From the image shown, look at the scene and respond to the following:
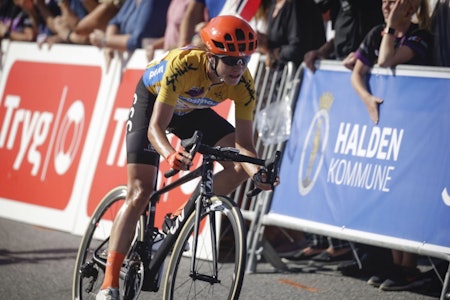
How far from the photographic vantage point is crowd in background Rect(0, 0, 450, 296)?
7273 millimetres

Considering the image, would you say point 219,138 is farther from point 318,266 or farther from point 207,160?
point 318,266

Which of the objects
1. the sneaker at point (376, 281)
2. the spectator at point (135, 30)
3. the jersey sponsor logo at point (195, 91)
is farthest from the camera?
the spectator at point (135, 30)

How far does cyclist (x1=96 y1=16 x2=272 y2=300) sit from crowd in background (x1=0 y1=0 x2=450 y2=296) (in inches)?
76.2

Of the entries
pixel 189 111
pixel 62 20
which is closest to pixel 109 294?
pixel 189 111

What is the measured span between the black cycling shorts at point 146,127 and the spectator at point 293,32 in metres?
2.52

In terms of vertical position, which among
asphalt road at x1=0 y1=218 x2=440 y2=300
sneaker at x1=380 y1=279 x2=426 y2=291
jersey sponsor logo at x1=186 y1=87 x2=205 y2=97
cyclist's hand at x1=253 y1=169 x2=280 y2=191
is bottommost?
asphalt road at x1=0 y1=218 x2=440 y2=300

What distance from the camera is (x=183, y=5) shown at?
32.0 feet

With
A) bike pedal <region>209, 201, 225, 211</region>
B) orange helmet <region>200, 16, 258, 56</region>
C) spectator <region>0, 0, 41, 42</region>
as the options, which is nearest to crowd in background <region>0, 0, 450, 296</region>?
spectator <region>0, 0, 41, 42</region>

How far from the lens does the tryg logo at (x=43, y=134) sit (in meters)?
10.2

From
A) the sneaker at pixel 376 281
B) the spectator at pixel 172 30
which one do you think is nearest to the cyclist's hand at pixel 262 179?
the sneaker at pixel 376 281

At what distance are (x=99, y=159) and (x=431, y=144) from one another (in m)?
4.29

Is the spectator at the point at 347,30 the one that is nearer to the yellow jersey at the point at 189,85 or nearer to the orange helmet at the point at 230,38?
the yellow jersey at the point at 189,85

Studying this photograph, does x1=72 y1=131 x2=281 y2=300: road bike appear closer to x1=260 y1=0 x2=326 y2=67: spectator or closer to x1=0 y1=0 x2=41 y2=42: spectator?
x1=260 y1=0 x2=326 y2=67: spectator

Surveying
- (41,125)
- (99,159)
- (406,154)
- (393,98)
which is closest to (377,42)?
(393,98)
